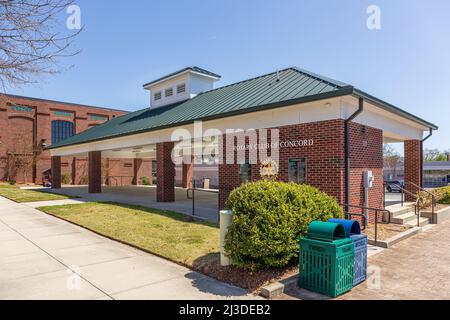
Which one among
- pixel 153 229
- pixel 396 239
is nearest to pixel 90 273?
pixel 153 229

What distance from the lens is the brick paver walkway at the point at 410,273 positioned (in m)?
5.03

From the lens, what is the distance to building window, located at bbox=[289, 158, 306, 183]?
9758mm

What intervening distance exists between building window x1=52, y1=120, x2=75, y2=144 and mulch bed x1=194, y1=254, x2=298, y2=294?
40.1 m

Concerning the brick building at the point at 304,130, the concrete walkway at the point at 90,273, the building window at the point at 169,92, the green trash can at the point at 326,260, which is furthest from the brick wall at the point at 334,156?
the building window at the point at 169,92

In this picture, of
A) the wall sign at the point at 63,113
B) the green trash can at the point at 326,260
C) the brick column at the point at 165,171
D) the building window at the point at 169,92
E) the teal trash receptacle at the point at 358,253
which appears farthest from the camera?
the wall sign at the point at 63,113

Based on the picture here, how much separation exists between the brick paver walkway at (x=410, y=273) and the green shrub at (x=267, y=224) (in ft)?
A: 2.38

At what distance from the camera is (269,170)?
10625 mm

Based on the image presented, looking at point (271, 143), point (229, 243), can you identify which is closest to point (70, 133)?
point (271, 143)

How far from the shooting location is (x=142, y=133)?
54.6 feet

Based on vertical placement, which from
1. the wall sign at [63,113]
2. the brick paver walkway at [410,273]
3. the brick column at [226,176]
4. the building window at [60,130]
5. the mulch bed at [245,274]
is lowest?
the brick paver walkway at [410,273]

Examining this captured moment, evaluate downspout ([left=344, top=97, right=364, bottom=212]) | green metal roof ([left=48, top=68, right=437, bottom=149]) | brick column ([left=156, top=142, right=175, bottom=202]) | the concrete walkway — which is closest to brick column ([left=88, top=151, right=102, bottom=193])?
green metal roof ([left=48, top=68, right=437, bottom=149])

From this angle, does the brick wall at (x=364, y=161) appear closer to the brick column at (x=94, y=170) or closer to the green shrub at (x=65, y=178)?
the brick column at (x=94, y=170)
